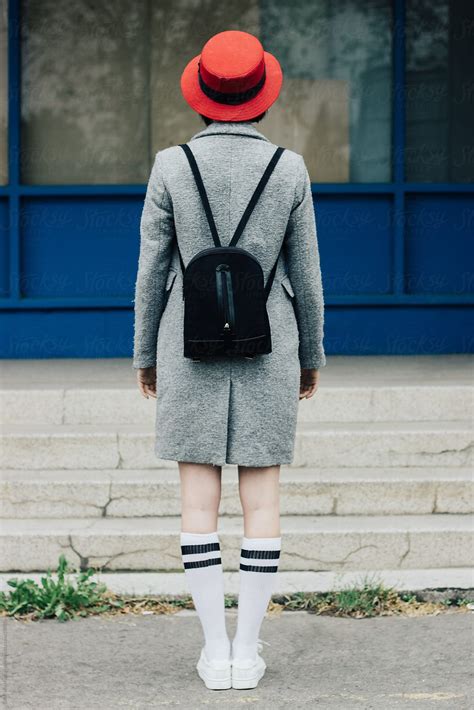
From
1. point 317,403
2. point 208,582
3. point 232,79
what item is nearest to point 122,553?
point 208,582

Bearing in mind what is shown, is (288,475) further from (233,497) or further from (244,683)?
(244,683)

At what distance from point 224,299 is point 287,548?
177 cm

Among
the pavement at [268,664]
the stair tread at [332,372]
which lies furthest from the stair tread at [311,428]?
the pavement at [268,664]

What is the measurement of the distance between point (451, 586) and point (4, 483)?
205 cm

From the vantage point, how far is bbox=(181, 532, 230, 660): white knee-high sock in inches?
144

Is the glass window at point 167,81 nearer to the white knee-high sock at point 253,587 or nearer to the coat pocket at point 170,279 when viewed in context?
the coat pocket at point 170,279

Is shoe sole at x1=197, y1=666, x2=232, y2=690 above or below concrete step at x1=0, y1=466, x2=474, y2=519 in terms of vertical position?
below

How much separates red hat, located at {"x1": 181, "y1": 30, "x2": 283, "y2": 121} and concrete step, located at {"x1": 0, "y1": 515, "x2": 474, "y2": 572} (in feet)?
6.74

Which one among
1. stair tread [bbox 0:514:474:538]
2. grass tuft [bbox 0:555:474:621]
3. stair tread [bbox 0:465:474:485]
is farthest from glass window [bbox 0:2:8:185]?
grass tuft [bbox 0:555:474:621]

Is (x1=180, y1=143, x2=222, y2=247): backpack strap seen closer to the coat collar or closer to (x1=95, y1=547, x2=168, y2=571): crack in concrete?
the coat collar

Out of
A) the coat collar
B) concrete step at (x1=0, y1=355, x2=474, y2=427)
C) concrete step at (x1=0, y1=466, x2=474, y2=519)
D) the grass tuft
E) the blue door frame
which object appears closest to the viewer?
the coat collar

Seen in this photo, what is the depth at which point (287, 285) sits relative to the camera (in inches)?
146

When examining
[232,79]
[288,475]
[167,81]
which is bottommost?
[288,475]

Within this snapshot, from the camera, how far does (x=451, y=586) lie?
4.73 m
